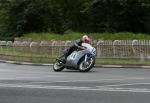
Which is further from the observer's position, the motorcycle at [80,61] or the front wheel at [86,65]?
the motorcycle at [80,61]

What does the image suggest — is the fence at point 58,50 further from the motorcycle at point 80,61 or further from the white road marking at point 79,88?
the white road marking at point 79,88

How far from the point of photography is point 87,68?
25875 mm

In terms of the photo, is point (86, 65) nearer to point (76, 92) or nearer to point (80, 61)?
point (80, 61)

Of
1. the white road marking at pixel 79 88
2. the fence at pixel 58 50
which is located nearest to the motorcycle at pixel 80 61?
the fence at pixel 58 50

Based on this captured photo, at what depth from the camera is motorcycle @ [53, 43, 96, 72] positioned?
2606 centimetres

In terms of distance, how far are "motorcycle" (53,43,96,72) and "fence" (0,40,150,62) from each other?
573 centimetres

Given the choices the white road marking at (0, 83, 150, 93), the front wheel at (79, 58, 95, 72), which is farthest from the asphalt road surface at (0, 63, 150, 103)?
the front wheel at (79, 58, 95, 72)

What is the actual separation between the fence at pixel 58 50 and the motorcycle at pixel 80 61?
5733 millimetres

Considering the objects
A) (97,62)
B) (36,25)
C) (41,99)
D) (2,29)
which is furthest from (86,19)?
(41,99)

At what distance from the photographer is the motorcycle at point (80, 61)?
85.5 ft

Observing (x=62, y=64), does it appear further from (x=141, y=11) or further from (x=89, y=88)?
(x=141, y=11)

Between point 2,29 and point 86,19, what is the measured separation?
11.3 m

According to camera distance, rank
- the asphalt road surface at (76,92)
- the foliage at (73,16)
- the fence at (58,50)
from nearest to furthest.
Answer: the asphalt road surface at (76,92) < the fence at (58,50) < the foliage at (73,16)

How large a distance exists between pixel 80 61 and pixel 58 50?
942cm
